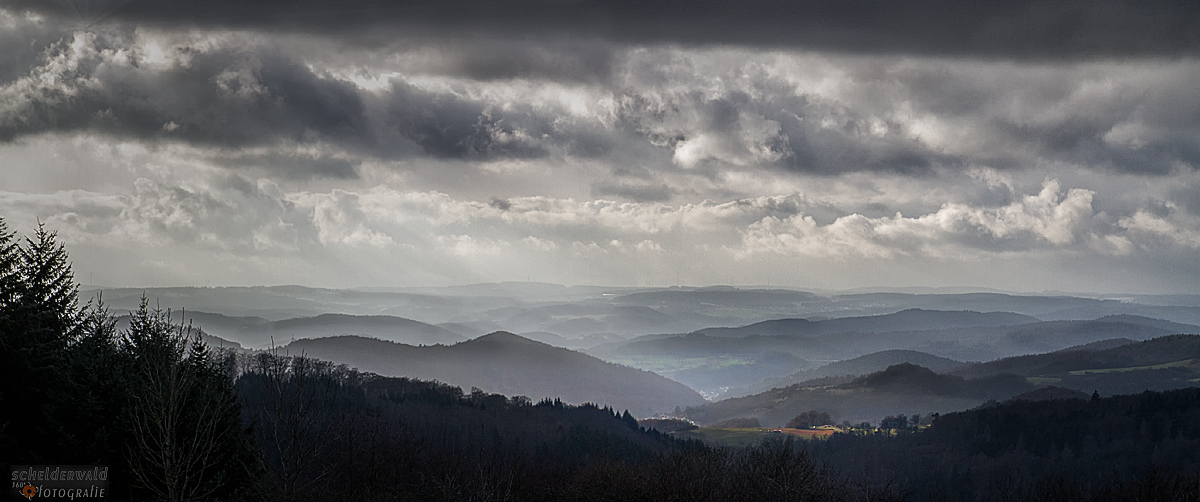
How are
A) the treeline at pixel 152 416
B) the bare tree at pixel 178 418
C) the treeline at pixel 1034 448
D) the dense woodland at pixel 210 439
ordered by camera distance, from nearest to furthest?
the bare tree at pixel 178 418 < the treeline at pixel 152 416 < the dense woodland at pixel 210 439 < the treeline at pixel 1034 448

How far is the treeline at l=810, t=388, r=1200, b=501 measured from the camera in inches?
5763

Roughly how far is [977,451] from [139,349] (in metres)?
194

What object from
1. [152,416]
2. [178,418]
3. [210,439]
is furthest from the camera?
[178,418]

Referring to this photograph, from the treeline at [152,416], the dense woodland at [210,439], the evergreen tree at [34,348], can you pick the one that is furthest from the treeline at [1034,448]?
the evergreen tree at [34,348]

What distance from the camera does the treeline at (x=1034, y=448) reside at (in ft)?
480

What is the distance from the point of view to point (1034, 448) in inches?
6811

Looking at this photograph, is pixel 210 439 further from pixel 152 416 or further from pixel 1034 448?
pixel 1034 448

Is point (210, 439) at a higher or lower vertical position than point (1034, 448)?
higher

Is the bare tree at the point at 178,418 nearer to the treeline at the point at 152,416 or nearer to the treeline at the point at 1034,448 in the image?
the treeline at the point at 152,416

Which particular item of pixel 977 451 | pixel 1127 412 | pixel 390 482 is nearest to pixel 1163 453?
pixel 1127 412

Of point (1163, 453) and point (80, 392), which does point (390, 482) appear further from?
point (1163, 453)

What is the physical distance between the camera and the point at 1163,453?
490ft

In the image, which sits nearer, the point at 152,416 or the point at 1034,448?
the point at 152,416

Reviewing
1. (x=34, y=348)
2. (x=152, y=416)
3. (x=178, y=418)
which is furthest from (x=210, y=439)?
(x=34, y=348)
